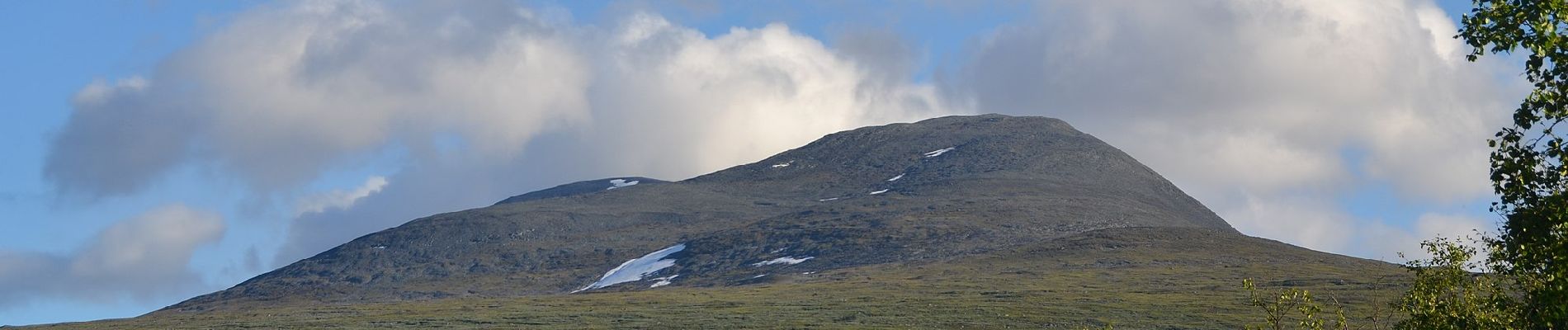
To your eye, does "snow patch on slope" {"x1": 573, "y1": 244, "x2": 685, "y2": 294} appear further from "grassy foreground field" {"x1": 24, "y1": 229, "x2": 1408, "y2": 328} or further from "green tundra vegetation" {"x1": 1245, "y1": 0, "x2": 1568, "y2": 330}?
"green tundra vegetation" {"x1": 1245, "y1": 0, "x2": 1568, "y2": 330}

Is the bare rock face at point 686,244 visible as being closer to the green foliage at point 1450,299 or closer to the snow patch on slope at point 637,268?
the snow patch on slope at point 637,268

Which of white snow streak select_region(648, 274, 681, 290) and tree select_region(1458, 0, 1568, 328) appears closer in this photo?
tree select_region(1458, 0, 1568, 328)

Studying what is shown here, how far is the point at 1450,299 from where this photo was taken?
27.5 meters

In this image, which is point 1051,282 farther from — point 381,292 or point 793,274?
point 381,292

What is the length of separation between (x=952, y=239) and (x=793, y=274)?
23.3 metres

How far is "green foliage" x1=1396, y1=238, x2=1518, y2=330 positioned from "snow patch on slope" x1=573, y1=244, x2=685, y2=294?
130224 mm

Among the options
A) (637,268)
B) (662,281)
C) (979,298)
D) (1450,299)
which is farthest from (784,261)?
(1450,299)

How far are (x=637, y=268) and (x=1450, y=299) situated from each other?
462 feet

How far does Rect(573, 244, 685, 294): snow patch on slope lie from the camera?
158m

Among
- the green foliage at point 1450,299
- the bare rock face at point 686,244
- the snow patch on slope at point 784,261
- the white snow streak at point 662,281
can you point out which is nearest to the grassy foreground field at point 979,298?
the bare rock face at point 686,244

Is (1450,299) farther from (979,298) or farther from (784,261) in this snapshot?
(784,261)

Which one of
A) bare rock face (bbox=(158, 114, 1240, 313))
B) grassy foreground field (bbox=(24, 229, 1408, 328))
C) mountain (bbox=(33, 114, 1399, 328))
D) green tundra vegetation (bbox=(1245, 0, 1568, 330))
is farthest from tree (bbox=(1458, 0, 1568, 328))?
bare rock face (bbox=(158, 114, 1240, 313))

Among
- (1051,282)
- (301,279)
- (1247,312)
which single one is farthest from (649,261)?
(1247,312)

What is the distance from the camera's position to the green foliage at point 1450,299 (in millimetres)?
25797
